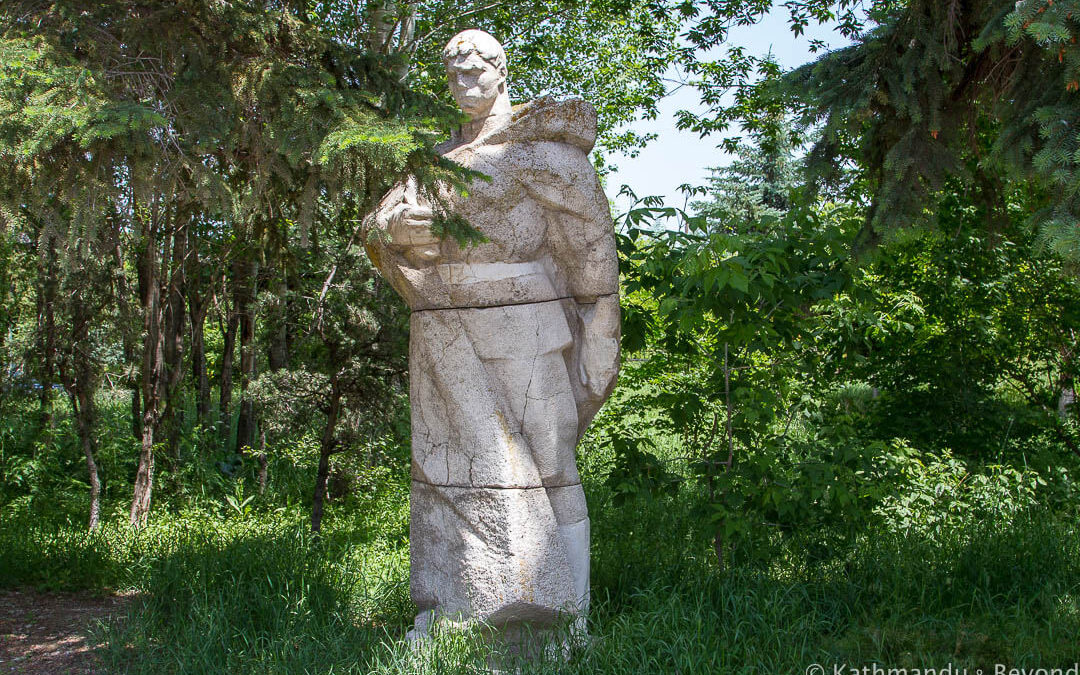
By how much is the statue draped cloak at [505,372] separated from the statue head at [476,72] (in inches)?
5.1

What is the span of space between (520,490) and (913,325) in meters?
3.76

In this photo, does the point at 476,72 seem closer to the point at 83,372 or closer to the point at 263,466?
the point at 83,372

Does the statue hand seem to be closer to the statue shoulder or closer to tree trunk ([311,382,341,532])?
the statue shoulder

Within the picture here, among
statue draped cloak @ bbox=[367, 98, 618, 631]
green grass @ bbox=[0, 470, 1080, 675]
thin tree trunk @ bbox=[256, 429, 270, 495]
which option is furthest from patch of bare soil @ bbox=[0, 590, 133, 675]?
thin tree trunk @ bbox=[256, 429, 270, 495]

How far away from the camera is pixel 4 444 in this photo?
8977mm

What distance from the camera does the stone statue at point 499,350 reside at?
3.59 meters

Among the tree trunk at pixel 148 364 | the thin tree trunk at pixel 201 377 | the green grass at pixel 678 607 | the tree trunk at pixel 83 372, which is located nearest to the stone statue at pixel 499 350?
the green grass at pixel 678 607

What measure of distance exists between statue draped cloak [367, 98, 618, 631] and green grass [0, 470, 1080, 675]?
0.97ft

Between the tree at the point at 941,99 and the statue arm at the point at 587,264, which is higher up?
the tree at the point at 941,99

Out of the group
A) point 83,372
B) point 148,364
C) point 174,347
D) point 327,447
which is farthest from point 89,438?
point 327,447

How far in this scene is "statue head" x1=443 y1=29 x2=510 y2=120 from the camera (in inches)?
145

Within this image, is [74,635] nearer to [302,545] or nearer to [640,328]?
[302,545]

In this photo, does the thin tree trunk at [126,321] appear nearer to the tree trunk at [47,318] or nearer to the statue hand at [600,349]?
the tree trunk at [47,318]

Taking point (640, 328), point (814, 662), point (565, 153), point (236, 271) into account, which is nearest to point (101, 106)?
point (565, 153)
